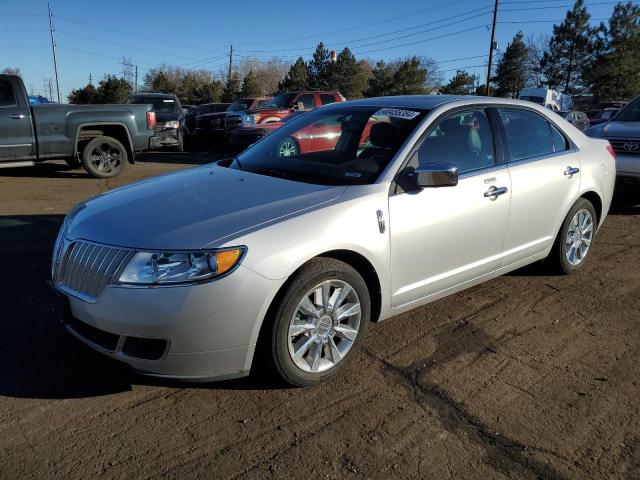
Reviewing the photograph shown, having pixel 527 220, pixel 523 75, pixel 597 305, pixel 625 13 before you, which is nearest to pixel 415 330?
pixel 527 220

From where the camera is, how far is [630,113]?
887 cm

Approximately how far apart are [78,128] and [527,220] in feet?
28.4

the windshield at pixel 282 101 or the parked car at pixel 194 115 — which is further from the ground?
the windshield at pixel 282 101

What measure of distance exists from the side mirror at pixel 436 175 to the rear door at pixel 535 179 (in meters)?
1.01

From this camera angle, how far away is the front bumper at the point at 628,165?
7676 millimetres

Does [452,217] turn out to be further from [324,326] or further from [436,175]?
[324,326]

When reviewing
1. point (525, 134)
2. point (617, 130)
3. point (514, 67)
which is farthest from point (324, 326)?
point (514, 67)

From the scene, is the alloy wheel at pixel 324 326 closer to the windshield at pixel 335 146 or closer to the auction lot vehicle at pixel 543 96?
the windshield at pixel 335 146

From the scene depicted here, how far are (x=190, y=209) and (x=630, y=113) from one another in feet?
27.7

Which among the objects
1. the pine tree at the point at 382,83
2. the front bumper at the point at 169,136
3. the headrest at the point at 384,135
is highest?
the pine tree at the point at 382,83

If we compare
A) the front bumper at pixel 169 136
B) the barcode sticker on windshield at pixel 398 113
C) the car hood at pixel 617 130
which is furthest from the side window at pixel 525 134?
the front bumper at pixel 169 136

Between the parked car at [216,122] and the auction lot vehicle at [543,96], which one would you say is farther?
the auction lot vehicle at [543,96]

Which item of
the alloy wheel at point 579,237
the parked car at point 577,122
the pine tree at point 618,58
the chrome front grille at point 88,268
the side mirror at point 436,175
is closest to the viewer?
the chrome front grille at point 88,268

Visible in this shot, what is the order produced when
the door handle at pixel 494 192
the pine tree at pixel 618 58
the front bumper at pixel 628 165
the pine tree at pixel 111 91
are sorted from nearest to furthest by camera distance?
the door handle at pixel 494 192 → the front bumper at pixel 628 165 → the pine tree at pixel 111 91 → the pine tree at pixel 618 58
